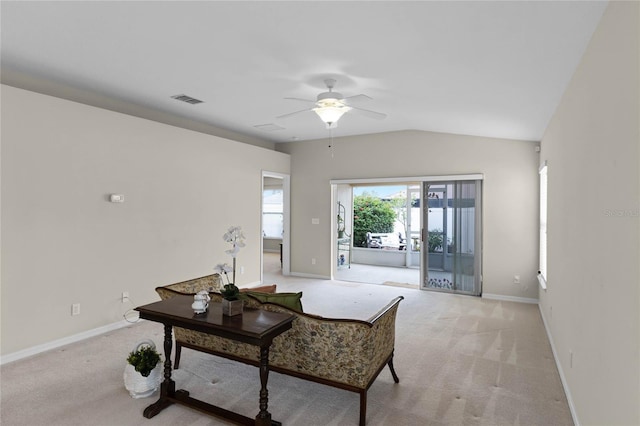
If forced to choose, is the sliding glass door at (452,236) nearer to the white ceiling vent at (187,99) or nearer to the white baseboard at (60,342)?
the white ceiling vent at (187,99)

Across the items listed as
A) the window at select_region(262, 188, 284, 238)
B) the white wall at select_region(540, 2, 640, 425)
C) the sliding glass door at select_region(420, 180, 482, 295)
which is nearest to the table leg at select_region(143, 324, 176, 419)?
the white wall at select_region(540, 2, 640, 425)

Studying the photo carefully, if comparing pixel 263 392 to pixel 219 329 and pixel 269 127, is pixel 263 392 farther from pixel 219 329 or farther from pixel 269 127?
pixel 269 127

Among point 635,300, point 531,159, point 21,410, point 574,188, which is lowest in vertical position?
point 21,410

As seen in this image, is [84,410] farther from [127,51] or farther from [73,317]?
[127,51]

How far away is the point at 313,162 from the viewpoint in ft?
24.4

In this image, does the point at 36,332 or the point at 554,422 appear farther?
the point at 36,332

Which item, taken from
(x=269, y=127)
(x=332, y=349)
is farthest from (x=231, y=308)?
(x=269, y=127)

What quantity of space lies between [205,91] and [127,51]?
1.14 metres

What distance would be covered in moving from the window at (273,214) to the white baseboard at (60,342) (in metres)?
7.72

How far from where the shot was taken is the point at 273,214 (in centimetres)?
1206

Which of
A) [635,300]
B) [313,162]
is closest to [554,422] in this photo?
[635,300]

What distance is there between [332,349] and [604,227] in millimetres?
1739

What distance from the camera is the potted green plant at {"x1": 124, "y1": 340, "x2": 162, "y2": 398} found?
2715mm

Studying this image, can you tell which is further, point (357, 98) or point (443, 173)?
point (443, 173)
